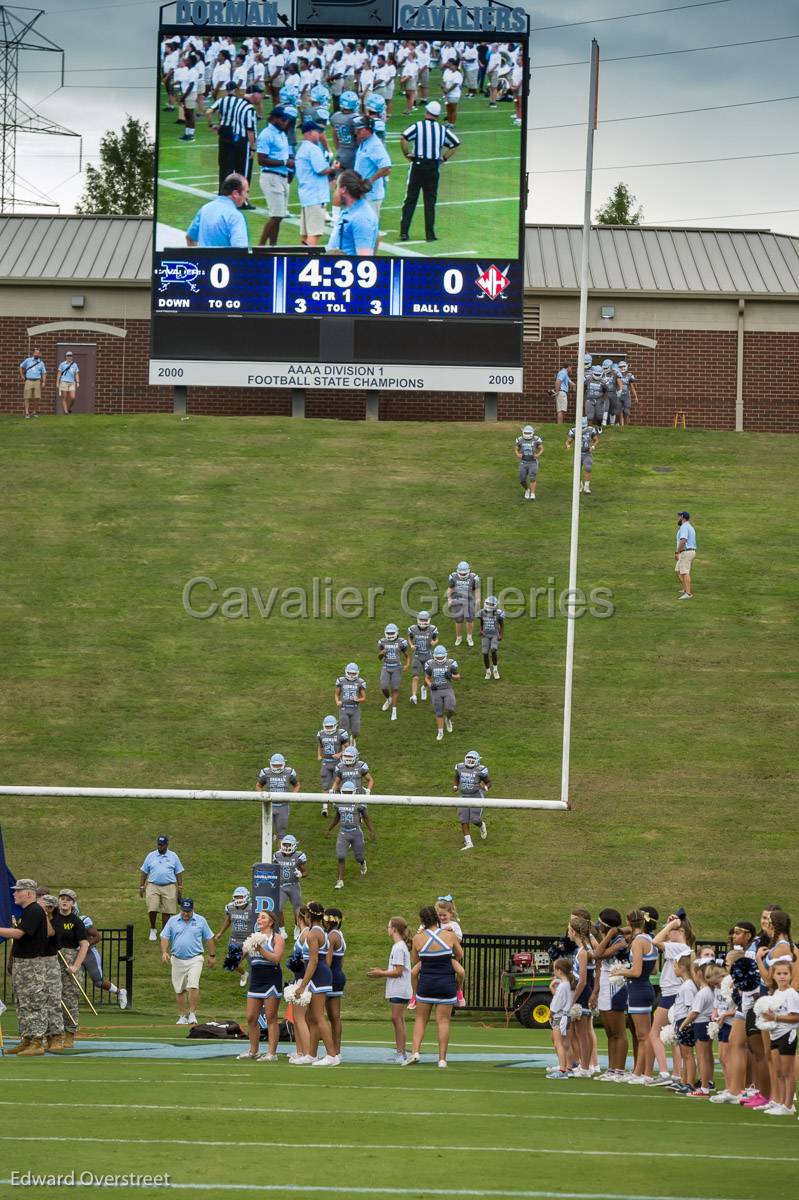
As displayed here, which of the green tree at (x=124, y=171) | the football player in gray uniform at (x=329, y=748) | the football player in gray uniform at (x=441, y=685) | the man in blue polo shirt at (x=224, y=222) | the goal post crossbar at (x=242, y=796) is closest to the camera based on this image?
the goal post crossbar at (x=242, y=796)

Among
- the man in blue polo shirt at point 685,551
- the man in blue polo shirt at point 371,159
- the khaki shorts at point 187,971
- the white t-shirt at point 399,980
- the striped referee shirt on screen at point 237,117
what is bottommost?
the khaki shorts at point 187,971

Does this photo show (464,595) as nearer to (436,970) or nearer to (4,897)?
(4,897)

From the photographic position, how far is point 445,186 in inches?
1332

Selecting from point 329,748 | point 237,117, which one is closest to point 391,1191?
point 329,748

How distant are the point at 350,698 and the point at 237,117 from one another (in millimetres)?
15529

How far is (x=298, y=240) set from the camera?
3381 centimetres

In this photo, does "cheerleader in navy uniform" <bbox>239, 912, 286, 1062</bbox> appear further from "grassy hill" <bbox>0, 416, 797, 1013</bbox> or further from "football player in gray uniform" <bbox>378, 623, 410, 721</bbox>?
"football player in gray uniform" <bbox>378, 623, 410, 721</bbox>

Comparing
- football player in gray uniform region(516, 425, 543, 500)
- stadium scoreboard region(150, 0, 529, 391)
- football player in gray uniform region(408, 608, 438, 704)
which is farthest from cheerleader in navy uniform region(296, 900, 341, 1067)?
stadium scoreboard region(150, 0, 529, 391)

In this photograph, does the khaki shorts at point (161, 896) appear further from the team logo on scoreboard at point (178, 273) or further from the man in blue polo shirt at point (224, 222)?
the man in blue polo shirt at point (224, 222)

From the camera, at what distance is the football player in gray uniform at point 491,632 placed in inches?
973

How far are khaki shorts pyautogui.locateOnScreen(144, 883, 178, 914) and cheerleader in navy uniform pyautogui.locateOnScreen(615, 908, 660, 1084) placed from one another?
7570 mm

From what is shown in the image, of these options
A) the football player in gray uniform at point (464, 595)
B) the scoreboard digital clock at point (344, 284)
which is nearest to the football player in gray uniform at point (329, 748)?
the football player in gray uniform at point (464, 595)

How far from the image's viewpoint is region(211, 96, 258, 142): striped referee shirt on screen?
33750 mm

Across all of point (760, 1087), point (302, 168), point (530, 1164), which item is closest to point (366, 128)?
point (302, 168)
